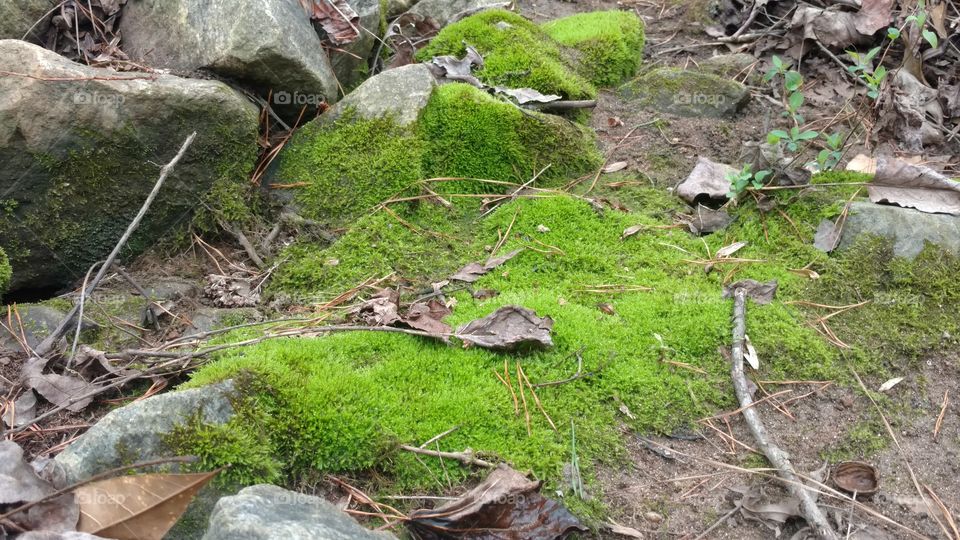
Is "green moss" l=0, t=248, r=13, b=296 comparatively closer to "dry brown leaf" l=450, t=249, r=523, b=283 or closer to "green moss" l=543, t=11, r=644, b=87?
"dry brown leaf" l=450, t=249, r=523, b=283

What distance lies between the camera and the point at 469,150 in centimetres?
450

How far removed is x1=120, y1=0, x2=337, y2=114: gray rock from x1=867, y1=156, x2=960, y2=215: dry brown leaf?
3.33m

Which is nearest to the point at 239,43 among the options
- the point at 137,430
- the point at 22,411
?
the point at 22,411

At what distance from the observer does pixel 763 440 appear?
9.59ft

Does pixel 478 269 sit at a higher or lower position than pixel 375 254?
lower

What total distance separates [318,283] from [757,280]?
2.24m

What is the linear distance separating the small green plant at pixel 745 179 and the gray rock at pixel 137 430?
2.90m

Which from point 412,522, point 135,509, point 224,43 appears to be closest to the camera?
point 135,509

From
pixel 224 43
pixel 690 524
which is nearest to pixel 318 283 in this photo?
pixel 224 43

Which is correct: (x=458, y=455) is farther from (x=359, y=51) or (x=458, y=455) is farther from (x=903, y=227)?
(x=359, y=51)

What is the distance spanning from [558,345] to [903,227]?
1.99m

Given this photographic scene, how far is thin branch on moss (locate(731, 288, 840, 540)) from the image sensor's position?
259 cm

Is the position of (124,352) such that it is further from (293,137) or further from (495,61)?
(495,61)

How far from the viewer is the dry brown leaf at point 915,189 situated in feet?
12.7
